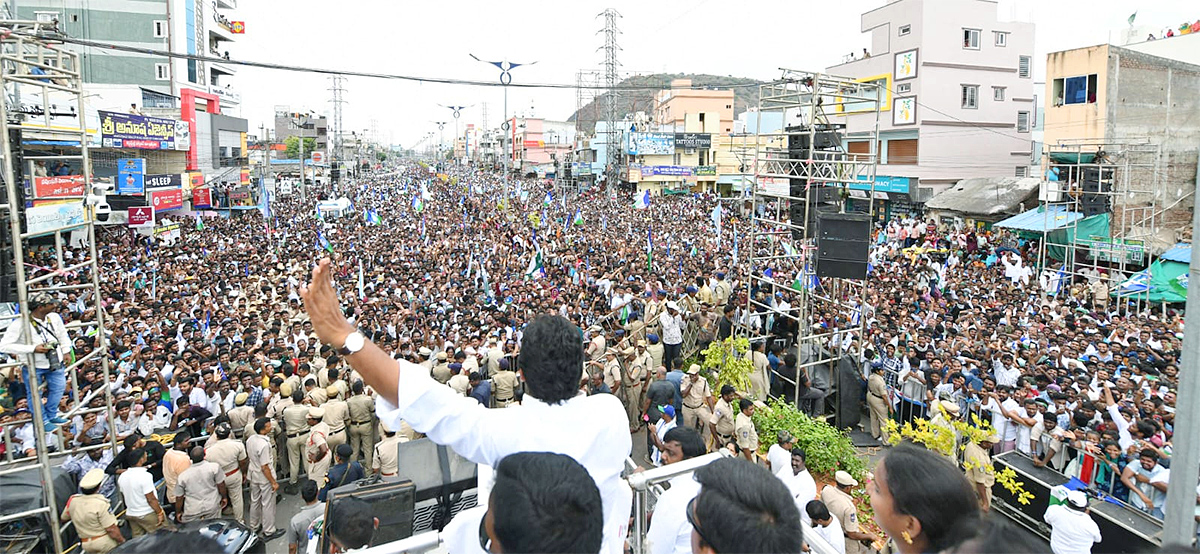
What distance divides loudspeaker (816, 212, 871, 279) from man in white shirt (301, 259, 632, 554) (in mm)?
7290

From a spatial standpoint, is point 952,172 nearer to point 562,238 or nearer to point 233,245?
point 562,238

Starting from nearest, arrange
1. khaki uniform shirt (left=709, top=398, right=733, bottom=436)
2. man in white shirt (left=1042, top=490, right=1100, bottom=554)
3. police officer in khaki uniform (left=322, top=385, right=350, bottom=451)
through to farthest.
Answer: man in white shirt (left=1042, top=490, right=1100, bottom=554) → khaki uniform shirt (left=709, top=398, right=733, bottom=436) → police officer in khaki uniform (left=322, top=385, right=350, bottom=451)

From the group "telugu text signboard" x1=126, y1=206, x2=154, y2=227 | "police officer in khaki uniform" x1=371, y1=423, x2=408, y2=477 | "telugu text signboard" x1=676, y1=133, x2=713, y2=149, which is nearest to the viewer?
"police officer in khaki uniform" x1=371, y1=423, x2=408, y2=477

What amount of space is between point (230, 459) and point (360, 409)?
158cm

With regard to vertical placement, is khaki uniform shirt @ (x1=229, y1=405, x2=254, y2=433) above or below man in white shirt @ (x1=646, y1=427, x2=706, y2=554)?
below

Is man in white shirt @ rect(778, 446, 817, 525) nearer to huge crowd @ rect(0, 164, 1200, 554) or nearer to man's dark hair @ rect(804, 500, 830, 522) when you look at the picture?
huge crowd @ rect(0, 164, 1200, 554)

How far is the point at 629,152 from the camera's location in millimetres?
50562

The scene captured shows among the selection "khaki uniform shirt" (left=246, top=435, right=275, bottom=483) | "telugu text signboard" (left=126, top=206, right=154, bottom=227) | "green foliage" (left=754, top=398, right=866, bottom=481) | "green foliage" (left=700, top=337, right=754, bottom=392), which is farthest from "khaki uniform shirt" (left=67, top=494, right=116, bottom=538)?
"telugu text signboard" (left=126, top=206, right=154, bottom=227)

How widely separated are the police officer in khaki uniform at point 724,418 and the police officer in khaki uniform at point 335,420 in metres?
4.08

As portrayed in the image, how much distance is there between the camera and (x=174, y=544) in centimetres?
160

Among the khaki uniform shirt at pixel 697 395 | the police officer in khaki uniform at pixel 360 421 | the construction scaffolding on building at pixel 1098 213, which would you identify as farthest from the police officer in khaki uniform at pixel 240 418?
the construction scaffolding on building at pixel 1098 213

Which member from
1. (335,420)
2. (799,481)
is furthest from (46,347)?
(799,481)

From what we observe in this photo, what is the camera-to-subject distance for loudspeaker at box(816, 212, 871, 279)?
29.4 ft

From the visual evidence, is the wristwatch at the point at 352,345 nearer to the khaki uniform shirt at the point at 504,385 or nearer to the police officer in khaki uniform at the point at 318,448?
the police officer in khaki uniform at the point at 318,448
